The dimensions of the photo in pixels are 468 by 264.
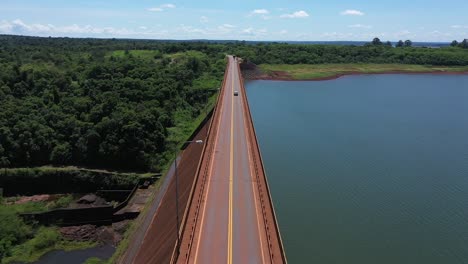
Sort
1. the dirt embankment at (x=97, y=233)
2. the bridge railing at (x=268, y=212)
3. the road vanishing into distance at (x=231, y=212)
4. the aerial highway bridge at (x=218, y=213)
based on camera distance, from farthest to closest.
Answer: the dirt embankment at (x=97, y=233) → the aerial highway bridge at (x=218, y=213) → the road vanishing into distance at (x=231, y=212) → the bridge railing at (x=268, y=212)

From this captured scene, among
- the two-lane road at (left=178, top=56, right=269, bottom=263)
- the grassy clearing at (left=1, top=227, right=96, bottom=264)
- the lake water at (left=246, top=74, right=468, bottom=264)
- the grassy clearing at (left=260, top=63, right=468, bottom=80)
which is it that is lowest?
the grassy clearing at (left=1, top=227, right=96, bottom=264)

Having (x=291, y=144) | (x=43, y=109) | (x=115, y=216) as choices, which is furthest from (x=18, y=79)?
(x=291, y=144)

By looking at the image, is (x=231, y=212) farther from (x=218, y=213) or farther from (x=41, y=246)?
(x=41, y=246)

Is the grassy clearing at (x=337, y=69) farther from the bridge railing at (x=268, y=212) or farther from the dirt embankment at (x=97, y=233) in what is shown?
the bridge railing at (x=268, y=212)

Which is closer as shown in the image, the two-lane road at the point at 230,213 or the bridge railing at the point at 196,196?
the two-lane road at the point at 230,213

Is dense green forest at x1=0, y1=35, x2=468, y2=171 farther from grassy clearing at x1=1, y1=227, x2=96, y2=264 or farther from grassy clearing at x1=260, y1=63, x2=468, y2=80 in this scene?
grassy clearing at x1=260, y1=63, x2=468, y2=80

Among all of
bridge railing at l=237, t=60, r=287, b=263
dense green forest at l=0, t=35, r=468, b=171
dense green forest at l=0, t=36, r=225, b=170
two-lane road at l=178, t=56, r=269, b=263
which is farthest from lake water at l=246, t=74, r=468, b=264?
dense green forest at l=0, t=36, r=225, b=170

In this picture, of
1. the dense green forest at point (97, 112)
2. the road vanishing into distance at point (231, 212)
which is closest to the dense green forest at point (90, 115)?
the dense green forest at point (97, 112)
